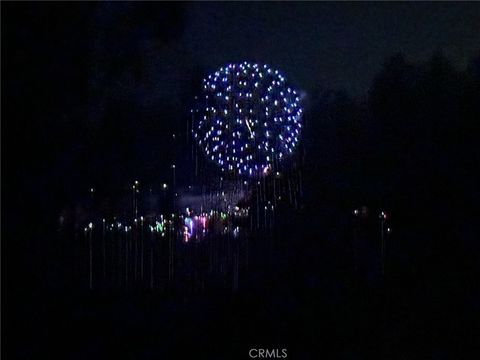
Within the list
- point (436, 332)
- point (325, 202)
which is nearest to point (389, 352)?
point (436, 332)

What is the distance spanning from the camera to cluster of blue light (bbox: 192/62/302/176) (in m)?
6.47

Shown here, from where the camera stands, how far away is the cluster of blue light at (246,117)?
6.47m

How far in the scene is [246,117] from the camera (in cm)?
646

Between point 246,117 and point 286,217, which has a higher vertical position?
point 246,117

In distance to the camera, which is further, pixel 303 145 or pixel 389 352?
pixel 303 145

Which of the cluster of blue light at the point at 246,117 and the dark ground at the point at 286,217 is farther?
the cluster of blue light at the point at 246,117

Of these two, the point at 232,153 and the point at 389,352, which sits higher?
the point at 232,153

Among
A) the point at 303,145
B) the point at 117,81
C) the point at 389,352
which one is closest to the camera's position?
the point at 389,352

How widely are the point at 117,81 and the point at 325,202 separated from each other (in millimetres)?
2088

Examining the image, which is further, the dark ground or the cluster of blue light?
the cluster of blue light

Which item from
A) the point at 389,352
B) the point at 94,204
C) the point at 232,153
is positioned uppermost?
the point at 232,153

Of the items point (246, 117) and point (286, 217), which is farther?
point (286, 217)

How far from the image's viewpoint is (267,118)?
254 inches

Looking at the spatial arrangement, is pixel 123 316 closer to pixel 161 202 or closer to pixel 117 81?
pixel 161 202
